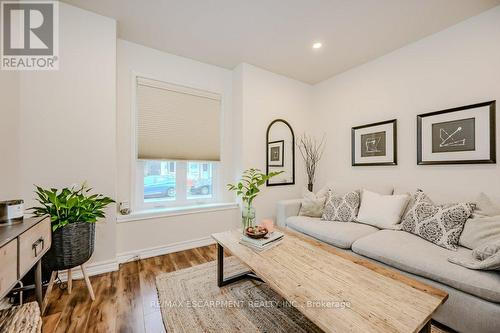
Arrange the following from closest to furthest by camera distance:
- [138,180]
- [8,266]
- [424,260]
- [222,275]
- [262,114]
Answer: [8,266]
[424,260]
[222,275]
[138,180]
[262,114]

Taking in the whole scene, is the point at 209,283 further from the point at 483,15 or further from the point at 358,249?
the point at 483,15

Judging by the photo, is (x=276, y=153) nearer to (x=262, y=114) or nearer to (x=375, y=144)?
(x=262, y=114)

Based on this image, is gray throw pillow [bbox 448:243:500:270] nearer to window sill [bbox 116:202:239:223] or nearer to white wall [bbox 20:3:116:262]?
window sill [bbox 116:202:239:223]

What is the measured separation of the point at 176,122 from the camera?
279 centimetres

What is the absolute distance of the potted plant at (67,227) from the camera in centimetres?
151

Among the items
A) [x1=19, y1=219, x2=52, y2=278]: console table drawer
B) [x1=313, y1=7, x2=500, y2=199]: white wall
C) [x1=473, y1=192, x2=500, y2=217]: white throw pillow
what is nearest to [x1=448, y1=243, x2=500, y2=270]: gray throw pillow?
[x1=473, y1=192, x2=500, y2=217]: white throw pillow

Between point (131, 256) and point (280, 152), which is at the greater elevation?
point (280, 152)

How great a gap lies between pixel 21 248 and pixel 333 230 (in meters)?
2.39

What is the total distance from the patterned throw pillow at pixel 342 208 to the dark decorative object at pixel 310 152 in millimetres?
955

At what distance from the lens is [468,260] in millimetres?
1398

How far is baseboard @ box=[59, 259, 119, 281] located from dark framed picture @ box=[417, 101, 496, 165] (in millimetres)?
3588

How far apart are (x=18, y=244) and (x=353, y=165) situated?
3445mm

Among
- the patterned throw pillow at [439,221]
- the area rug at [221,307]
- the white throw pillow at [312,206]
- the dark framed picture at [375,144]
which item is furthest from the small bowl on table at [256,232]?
the dark framed picture at [375,144]

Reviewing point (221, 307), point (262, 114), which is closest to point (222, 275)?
point (221, 307)
